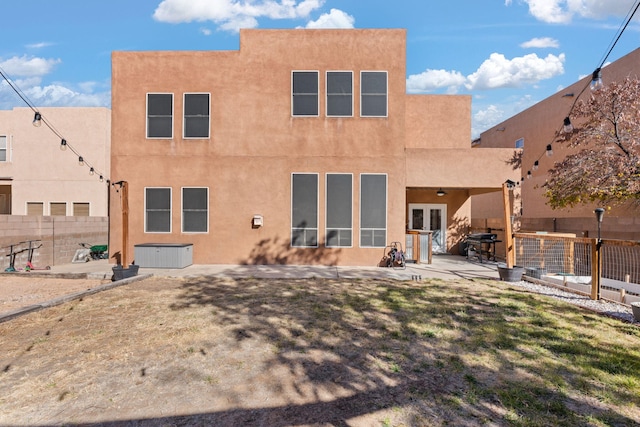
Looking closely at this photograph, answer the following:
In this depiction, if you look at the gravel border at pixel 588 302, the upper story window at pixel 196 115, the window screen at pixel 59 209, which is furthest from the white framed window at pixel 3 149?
the gravel border at pixel 588 302

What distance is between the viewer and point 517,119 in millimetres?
21672

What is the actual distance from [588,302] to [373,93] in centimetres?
815

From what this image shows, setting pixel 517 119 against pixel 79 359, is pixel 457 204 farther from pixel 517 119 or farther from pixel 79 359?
pixel 79 359

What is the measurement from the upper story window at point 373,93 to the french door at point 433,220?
487 centimetres

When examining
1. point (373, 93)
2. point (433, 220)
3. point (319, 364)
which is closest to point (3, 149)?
point (373, 93)

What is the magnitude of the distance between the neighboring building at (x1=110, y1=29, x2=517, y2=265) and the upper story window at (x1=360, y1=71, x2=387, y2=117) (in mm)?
33

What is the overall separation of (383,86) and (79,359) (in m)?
10.7

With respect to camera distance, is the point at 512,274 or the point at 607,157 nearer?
the point at 512,274

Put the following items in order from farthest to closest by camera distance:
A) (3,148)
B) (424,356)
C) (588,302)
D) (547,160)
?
(3,148)
(547,160)
(588,302)
(424,356)

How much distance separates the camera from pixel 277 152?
39.3 feet

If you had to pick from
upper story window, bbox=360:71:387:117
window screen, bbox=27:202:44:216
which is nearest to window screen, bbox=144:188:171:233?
upper story window, bbox=360:71:387:117

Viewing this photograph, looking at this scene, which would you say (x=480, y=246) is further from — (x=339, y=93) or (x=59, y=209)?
(x=59, y=209)

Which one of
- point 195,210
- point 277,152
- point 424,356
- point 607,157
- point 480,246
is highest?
point 277,152

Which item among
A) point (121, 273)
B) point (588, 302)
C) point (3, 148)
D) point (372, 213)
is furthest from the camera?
point (3, 148)
